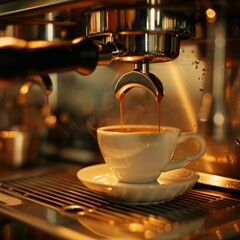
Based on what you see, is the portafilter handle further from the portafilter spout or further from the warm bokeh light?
the warm bokeh light

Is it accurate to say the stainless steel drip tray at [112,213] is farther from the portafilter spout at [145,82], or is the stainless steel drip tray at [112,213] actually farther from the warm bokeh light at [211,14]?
the warm bokeh light at [211,14]

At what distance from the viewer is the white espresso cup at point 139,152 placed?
572mm

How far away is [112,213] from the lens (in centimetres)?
55

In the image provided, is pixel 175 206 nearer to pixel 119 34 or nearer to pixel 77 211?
pixel 77 211

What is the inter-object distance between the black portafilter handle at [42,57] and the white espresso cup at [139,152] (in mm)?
119

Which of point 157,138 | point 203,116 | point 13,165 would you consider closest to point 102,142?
point 157,138

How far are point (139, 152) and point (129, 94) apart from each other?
25cm

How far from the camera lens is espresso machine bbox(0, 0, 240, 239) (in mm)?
481

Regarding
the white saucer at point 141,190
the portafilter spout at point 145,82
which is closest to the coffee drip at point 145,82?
the portafilter spout at point 145,82

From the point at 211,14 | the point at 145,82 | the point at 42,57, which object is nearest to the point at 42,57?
the point at 42,57

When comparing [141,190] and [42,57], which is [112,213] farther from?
[42,57]

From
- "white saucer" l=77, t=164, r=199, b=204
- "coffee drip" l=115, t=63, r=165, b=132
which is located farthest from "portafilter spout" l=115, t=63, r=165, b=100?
"white saucer" l=77, t=164, r=199, b=204

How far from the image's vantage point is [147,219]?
1.73 feet

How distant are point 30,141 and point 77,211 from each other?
0.42 meters
